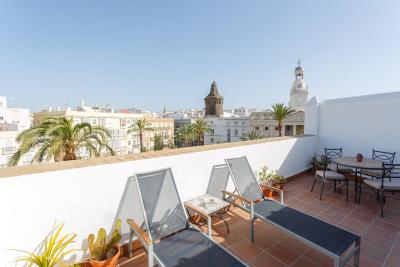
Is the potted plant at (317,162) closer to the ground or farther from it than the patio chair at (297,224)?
farther from it

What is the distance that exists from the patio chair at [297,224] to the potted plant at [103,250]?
1929mm

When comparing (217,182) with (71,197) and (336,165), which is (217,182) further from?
(336,165)

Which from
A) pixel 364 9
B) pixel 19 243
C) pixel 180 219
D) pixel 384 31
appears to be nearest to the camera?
pixel 19 243

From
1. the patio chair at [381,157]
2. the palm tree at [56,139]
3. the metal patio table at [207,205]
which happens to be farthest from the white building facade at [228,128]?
the metal patio table at [207,205]

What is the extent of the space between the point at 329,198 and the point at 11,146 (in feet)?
98.6

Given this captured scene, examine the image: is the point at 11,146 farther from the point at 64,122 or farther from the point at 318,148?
the point at 318,148

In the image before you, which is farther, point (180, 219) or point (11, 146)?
point (11, 146)

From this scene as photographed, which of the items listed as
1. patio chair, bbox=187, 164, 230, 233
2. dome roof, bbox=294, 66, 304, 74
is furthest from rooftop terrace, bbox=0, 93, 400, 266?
dome roof, bbox=294, 66, 304, 74

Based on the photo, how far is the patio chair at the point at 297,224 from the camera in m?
2.15

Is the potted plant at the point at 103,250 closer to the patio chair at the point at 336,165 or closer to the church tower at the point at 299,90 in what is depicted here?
the patio chair at the point at 336,165

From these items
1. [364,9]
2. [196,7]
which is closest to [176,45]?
[196,7]

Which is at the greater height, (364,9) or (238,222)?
(364,9)

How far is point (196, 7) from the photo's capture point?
8.02 meters

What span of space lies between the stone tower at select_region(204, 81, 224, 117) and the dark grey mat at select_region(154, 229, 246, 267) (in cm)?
4835
